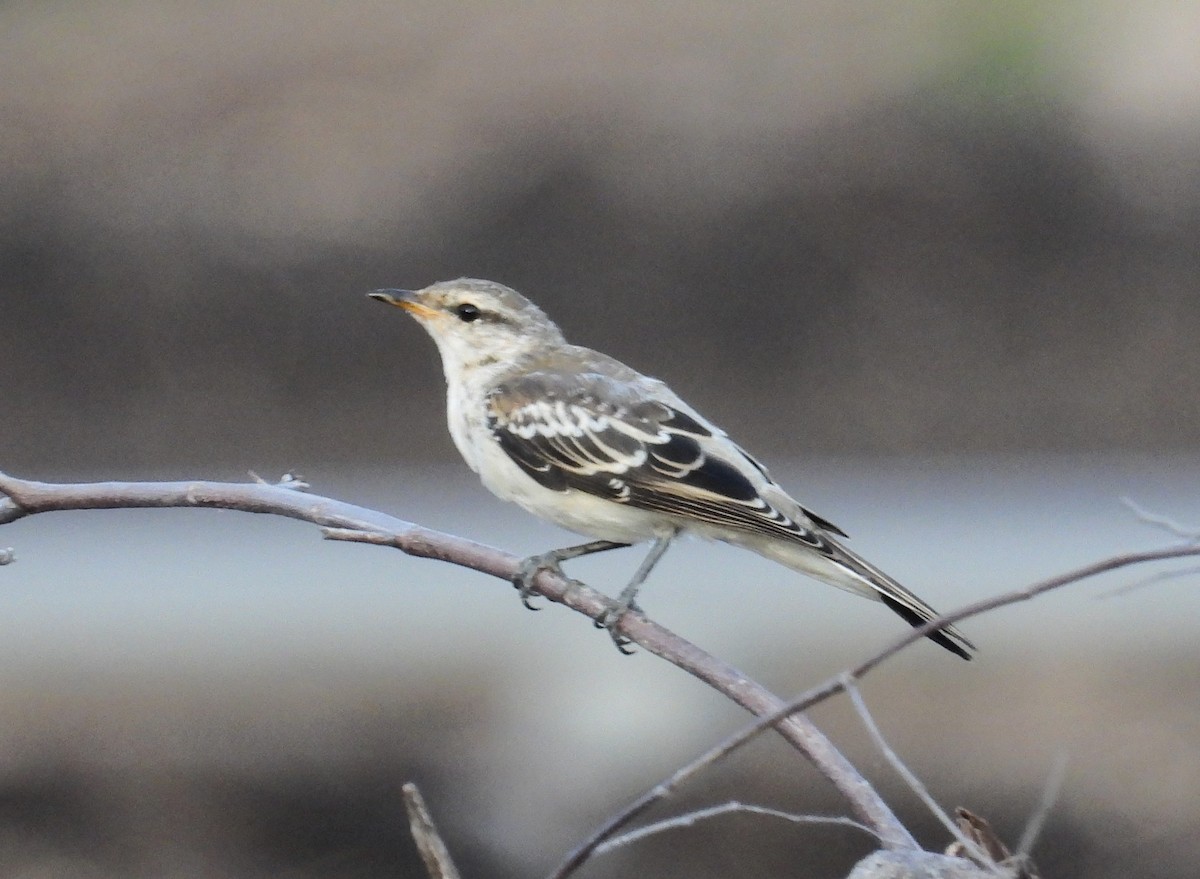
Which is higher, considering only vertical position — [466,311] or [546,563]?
[466,311]

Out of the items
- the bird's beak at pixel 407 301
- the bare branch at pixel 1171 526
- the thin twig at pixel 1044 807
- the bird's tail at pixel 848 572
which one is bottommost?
the bird's tail at pixel 848 572

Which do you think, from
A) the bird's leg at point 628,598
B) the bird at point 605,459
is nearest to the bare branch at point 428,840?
the bird's leg at point 628,598

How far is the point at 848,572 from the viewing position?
3930mm

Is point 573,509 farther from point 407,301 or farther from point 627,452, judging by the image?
point 407,301

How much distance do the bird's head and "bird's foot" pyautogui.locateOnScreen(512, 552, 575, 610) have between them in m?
1.04

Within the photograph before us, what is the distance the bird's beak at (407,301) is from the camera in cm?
462

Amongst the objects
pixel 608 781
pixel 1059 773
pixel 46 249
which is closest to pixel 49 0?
pixel 46 249

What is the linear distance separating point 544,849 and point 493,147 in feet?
17.9

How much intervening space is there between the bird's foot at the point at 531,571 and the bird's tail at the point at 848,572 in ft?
1.83

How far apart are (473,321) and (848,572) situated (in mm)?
1545

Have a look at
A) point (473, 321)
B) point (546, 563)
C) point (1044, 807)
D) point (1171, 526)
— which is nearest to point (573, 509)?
point (546, 563)

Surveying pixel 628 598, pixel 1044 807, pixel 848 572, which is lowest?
pixel 628 598

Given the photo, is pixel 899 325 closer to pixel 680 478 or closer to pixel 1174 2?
pixel 1174 2

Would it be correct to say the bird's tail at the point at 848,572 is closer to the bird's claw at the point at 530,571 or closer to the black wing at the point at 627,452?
the black wing at the point at 627,452
